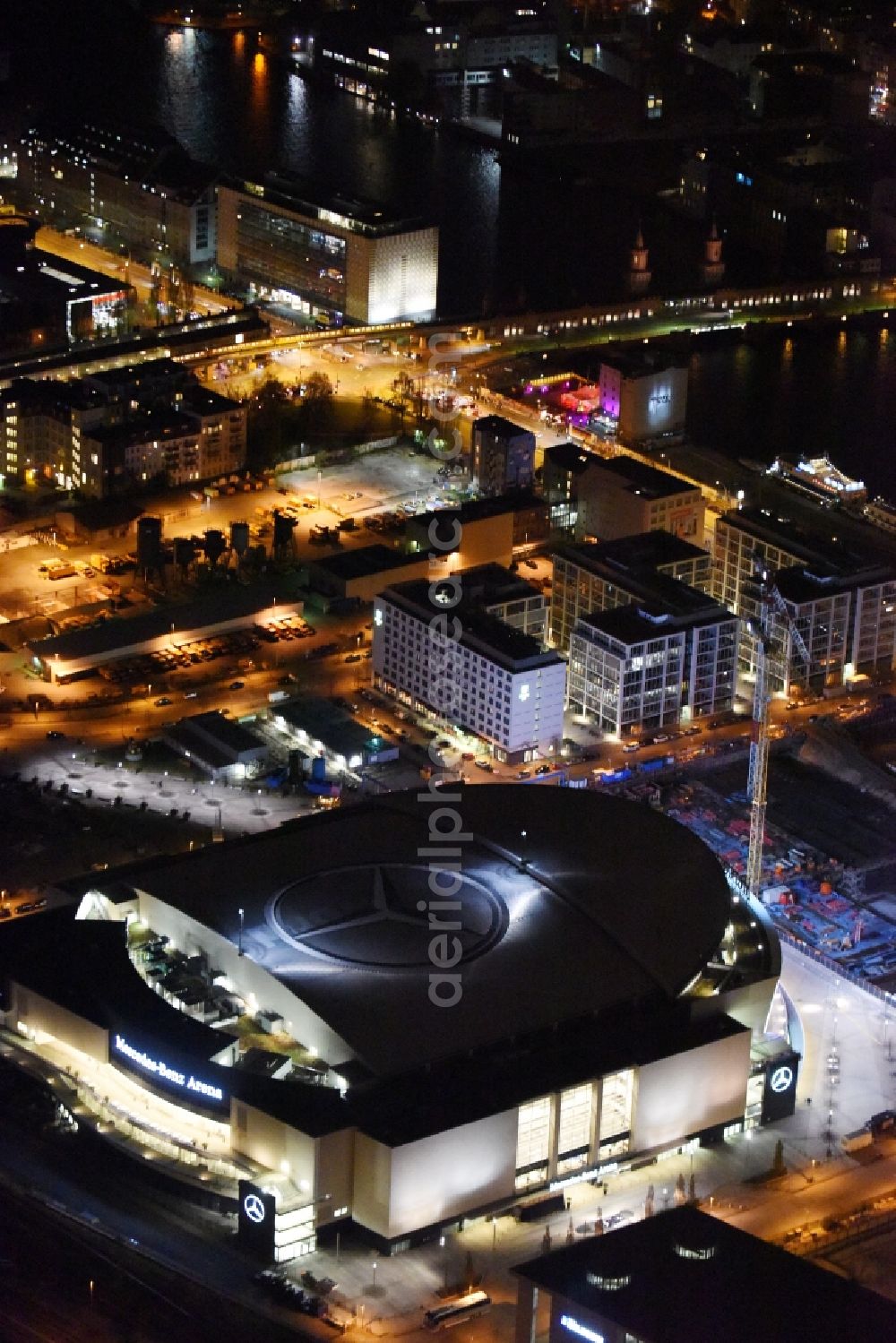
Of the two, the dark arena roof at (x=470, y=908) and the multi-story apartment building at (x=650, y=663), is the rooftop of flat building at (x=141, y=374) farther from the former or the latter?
the dark arena roof at (x=470, y=908)

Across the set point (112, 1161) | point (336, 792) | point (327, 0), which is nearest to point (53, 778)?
point (336, 792)

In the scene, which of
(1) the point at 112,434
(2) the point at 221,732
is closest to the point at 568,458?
(1) the point at 112,434

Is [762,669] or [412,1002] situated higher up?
[762,669]

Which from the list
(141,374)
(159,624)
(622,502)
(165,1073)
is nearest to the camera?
(165,1073)

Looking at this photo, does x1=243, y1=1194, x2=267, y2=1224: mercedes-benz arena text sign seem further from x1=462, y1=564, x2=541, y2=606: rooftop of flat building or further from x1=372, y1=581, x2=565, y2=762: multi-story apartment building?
x1=462, y1=564, x2=541, y2=606: rooftop of flat building

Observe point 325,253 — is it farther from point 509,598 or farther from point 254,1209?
point 254,1209

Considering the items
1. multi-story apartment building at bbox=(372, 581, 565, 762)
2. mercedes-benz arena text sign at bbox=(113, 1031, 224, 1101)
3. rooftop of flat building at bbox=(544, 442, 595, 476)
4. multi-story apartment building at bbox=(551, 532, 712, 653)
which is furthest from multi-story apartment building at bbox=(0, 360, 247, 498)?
mercedes-benz arena text sign at bbox=(113, 1031, 224, 1101)

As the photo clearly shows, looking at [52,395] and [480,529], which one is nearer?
[480,529]
